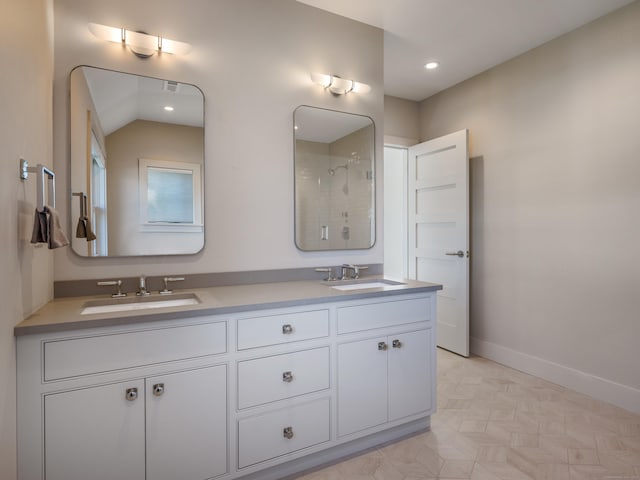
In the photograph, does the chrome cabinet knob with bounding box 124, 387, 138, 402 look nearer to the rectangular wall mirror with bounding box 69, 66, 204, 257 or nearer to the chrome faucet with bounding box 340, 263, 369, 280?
the rectangular wall mirror with bounding box 69, 66, 204, 257

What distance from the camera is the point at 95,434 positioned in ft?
4.46

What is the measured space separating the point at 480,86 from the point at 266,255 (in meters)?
2.64

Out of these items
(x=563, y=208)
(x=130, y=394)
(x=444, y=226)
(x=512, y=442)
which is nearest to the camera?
(x=130, y=394)

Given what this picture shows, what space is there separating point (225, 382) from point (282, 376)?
0.88 ft

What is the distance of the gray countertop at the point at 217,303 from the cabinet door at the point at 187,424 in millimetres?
261

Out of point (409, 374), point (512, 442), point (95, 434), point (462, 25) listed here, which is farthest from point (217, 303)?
point (462, 25)

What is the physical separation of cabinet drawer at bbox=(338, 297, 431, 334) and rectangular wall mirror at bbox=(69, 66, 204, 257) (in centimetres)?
94

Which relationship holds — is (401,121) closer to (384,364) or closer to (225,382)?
(384,364)

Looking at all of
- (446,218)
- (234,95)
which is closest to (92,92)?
(234,95)

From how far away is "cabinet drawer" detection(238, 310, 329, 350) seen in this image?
163cm

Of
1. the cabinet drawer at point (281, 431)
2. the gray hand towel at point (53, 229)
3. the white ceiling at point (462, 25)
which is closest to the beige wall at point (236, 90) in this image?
the white ceiling at point (462, 25)

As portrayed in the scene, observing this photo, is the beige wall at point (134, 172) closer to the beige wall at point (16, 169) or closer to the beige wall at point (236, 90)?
A: the beige wall at point (236, 90)

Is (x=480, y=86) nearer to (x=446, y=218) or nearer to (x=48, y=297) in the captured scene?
(x=446, y=218)

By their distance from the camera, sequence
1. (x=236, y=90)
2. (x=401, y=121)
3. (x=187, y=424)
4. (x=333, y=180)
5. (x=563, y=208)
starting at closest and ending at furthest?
1. (x=187, y=424)
2. (x=236, y=90)
3. (x=333, y=180)
4. (x=563, y=208)
5. (x=401, y=121)
